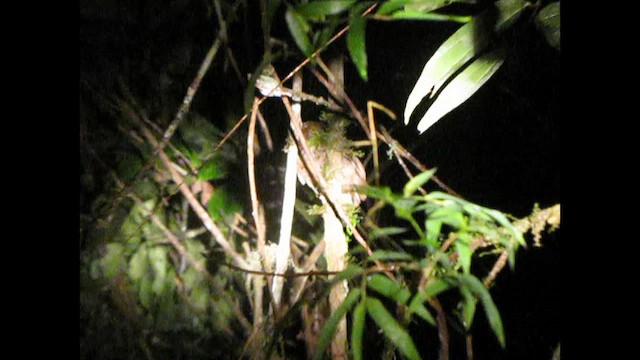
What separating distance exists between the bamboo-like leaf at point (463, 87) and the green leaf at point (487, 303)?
0.26 metres

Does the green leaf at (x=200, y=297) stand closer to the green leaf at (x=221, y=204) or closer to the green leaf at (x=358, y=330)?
the green leaf at (x=221, y=204)

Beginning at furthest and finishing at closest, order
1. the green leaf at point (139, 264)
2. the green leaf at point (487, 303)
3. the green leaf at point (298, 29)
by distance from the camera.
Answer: the green leaf at point (139, 264) < the green leaf at point (298, 29) < the green leaf at point (487, 303)

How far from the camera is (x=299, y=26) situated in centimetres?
83

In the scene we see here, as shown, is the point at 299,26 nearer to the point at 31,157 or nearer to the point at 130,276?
the point at 31,157

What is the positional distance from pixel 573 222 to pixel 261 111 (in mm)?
662

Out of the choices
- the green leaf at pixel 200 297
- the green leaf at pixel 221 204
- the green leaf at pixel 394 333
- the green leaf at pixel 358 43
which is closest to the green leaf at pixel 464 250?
the green leaf at pixel 394 333

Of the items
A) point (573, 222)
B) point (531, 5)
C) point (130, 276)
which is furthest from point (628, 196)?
point (130, 276)

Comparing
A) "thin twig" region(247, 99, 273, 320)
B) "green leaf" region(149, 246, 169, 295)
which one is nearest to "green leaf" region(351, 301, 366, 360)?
"thin twig" region(247, 99, 273, 320)

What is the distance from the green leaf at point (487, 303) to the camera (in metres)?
0.72

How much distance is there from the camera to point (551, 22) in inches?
33.1

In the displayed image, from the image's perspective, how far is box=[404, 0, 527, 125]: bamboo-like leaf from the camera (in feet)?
2.78

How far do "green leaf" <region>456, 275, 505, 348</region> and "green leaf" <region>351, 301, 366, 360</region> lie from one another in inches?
6.1

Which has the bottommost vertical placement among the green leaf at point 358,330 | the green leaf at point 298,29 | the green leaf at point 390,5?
the green leaf at point 358,330

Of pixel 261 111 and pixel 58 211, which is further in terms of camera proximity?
pixel 261 111
